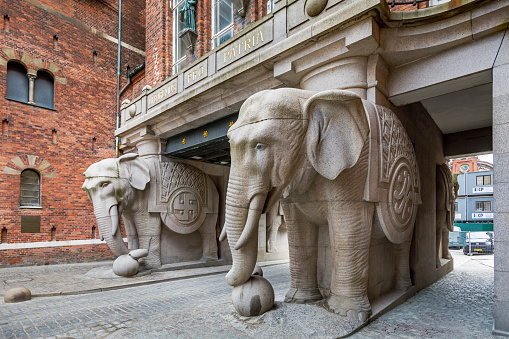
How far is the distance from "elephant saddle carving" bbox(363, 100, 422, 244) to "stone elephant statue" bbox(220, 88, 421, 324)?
0.01m

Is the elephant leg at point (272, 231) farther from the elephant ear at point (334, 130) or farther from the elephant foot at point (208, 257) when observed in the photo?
the elephant ear at point (334, 130)

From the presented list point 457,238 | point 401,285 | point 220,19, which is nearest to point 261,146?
point 401,285

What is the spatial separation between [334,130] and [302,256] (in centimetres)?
186

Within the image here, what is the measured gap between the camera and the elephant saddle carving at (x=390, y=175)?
14.0ft

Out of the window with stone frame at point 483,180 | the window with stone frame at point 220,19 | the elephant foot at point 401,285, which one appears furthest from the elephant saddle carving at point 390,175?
the window with stone frame at point 483,180

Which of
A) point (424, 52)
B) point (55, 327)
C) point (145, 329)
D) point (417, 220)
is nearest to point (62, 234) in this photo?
point (55, 327)

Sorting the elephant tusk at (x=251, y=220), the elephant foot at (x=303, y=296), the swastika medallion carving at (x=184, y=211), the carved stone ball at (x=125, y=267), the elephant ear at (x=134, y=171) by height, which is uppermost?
the elephant ear at (x=134, y=171)

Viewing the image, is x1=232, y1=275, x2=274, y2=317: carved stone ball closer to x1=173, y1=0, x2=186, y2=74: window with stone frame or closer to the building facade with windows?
x1=173, y1=0, x2=186, y2=74: window with stone frame

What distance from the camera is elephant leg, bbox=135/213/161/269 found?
29.7 feet

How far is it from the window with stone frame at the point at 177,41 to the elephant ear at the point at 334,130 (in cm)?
808

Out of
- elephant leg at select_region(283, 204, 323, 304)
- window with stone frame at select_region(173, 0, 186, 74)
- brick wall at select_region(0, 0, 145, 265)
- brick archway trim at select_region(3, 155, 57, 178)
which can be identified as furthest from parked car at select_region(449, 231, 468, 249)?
brick archway trim at select_region(3, 155, 57, 178)

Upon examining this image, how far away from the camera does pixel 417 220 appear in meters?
6.00

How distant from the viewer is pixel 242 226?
386 centimetres

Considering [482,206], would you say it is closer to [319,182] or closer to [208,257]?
[208,257]
